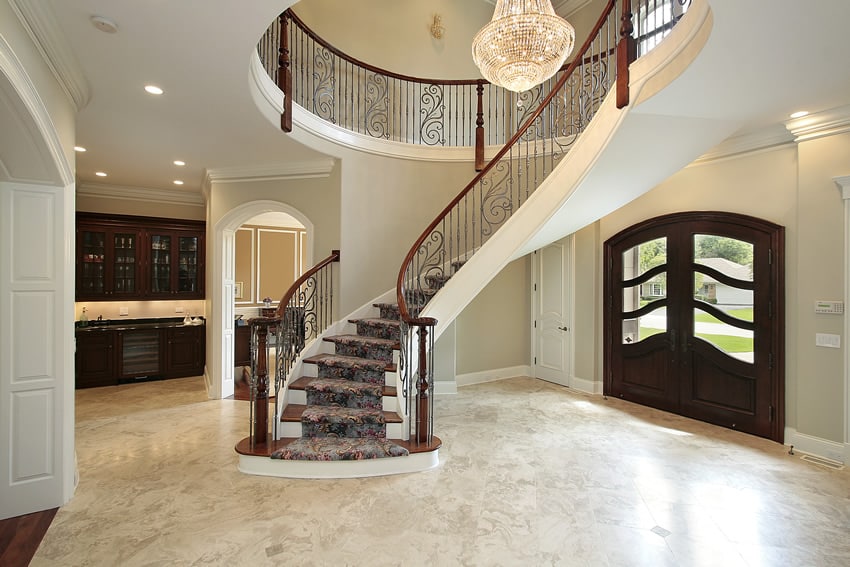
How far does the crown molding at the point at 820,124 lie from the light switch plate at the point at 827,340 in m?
1.81

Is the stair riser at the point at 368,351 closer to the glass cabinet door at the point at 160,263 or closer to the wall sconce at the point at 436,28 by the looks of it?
the glass cabinet door at the point at 160,263

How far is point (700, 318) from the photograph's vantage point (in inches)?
191

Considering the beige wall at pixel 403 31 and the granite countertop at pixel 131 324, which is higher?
the beige wall at pixel 403 31

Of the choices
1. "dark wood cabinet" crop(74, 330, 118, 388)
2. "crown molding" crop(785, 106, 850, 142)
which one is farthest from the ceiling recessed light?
"crown molding" crop(785, 106, 850, 142)

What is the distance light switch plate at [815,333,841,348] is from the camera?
149 inches

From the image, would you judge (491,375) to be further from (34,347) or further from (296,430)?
(34,347)

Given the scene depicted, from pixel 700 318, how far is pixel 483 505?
349 cm

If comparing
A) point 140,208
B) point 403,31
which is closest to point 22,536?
point 140,208

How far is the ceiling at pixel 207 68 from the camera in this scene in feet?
7.53

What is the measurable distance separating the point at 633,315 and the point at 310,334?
419 centimetres

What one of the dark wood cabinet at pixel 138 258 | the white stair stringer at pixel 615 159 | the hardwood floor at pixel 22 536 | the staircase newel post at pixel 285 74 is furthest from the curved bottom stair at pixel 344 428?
the dark wood cabinet at pixel 138 258

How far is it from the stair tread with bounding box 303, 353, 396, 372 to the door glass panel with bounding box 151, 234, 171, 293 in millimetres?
3757

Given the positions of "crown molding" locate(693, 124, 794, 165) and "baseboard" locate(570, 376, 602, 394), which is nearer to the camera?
"crown molding" locate(693, 124, 794, 165)

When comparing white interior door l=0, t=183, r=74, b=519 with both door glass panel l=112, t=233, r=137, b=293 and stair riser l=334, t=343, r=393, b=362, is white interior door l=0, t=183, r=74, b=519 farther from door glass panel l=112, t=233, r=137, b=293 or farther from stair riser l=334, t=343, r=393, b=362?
door glass panel l=112, t=233, r=137, b=293
